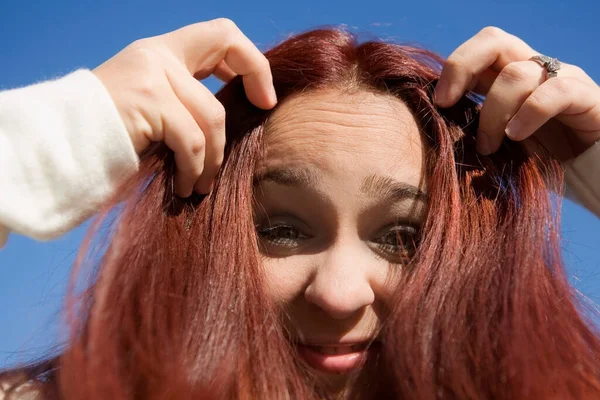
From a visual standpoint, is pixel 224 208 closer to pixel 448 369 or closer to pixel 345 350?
pixel 345 350

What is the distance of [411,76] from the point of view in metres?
1.83

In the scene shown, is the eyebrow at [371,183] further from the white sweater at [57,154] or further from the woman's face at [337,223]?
the white sweater at [57,154]

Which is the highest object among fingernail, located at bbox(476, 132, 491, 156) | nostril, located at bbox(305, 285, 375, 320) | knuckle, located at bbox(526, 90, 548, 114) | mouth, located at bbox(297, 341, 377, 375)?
knuckle, located at bbox(526, 90, 548, 114)

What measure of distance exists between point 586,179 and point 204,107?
113 centimetres

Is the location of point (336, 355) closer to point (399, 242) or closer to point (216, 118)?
point (399, 242)

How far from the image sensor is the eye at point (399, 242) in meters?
1.66

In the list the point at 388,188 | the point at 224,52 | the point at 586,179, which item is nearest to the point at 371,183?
the point at 388,188

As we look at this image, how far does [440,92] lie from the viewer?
5.74ft

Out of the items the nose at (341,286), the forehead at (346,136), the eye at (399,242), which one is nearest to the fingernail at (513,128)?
the forehead at (346,136)

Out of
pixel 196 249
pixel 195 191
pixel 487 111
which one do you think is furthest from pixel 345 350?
pixel 487 111

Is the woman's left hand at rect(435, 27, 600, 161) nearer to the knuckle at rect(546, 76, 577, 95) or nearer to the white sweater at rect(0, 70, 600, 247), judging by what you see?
the knuckle at rect(546, 76, 577, 95)

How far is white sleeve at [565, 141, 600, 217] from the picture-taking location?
5.96 ft

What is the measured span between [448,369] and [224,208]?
0.68 meters

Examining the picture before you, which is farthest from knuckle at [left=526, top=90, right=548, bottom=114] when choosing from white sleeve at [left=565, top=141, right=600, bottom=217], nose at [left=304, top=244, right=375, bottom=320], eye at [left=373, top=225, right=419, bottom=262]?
nose at [left=304, top=244, right=375, bottom=320]
